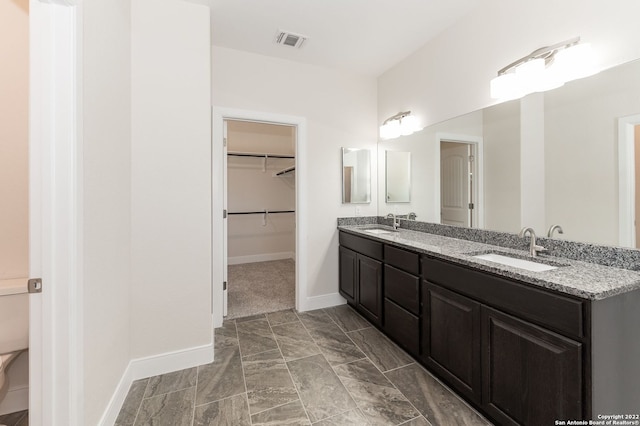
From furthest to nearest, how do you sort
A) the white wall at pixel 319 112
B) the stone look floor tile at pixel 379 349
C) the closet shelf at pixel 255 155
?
1. the closet shelf at pixel 255 155
2. the white wall at pixel 319 112
3. the stone look floor tile at pixel 379 349

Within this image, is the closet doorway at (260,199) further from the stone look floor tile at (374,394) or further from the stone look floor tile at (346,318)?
the stone look floor tile at (374,394)

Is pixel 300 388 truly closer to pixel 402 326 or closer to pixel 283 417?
pixel 283 417

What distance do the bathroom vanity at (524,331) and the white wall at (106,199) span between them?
190cm

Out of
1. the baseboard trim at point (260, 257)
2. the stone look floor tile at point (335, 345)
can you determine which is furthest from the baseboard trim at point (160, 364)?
the baseboard trim at point (260, 257)

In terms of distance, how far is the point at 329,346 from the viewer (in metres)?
2.23

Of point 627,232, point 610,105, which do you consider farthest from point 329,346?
point 610,105

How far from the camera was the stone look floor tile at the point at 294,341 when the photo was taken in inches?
84.0

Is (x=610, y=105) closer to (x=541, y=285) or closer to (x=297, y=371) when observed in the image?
(x=541, y=285)

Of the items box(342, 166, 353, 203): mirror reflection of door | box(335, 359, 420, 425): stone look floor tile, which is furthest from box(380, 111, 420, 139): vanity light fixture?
box(335, 359, 420, 425): stone look floor tile

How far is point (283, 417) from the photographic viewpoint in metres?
1.50

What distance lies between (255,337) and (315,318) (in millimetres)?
660

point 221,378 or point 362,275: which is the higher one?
point 362,275

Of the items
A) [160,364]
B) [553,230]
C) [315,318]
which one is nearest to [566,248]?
[553,230]

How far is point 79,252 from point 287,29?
7.45 ft
